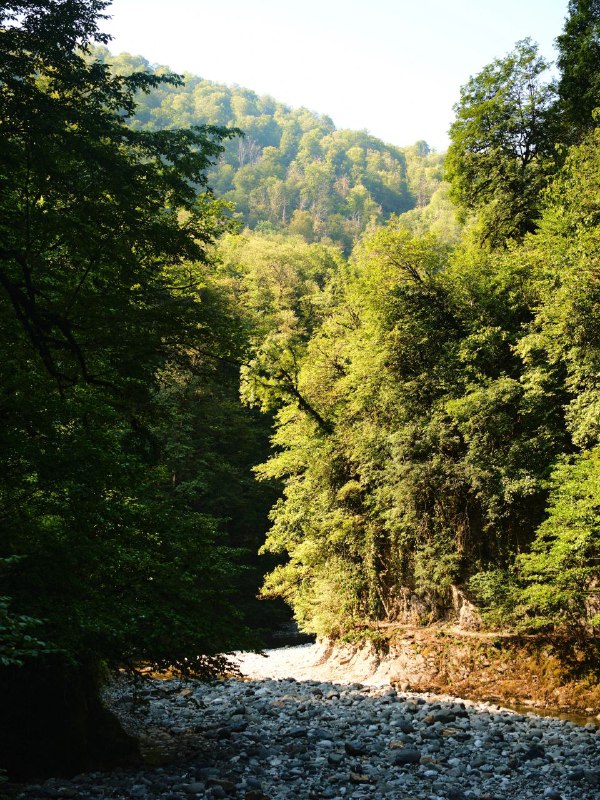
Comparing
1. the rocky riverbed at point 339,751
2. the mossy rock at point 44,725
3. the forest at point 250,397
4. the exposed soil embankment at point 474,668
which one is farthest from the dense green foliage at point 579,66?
the mossy rock at point 44,725

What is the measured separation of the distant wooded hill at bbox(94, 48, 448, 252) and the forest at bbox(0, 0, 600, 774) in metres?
39.5

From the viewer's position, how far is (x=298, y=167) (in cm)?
9556

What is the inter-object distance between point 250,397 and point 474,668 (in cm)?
990

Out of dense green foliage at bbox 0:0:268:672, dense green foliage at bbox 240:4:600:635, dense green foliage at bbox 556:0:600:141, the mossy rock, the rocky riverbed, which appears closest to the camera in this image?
dense green foliage at bbox 0:0:268:672

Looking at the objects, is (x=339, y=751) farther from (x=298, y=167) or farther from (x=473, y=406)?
(x=298, y=167)

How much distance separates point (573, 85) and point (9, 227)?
16.5m

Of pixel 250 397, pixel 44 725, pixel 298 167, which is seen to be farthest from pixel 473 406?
pixel 298 167

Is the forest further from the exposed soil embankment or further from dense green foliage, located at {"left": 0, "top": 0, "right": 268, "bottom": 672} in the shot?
the exposed soil embankment

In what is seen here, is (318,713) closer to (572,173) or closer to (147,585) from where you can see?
(147,585)

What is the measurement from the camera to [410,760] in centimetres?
859

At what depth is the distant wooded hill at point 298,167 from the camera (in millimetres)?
76125

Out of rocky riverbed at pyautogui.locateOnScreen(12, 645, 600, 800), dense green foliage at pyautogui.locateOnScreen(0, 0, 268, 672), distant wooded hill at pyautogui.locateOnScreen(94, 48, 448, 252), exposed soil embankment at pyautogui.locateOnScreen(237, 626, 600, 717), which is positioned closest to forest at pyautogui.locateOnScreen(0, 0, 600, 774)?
dense green foliage at pyautogui.locateOnScreen(0, 0, 268, 672)

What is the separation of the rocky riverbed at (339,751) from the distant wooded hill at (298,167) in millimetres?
49905

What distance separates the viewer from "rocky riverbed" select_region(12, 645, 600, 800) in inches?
274
